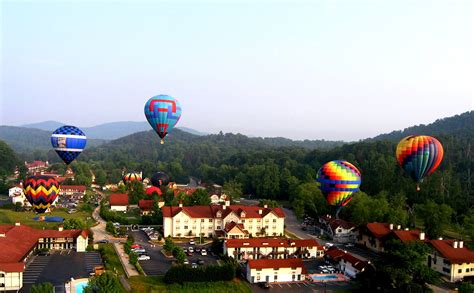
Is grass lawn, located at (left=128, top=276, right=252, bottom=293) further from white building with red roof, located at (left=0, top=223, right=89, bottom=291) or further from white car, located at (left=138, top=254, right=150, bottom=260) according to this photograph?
white building with red roof, located at (left=0, top=223, right=89, bottom=291)

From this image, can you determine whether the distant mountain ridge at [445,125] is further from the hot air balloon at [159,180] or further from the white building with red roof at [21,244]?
the white building with red roof at [21,244]

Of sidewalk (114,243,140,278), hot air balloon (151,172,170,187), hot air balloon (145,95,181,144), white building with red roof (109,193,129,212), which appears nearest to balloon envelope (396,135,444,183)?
hot air balloon (145,95,181,144)

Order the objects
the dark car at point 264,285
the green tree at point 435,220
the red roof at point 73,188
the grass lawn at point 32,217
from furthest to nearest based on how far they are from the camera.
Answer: the red roof at point 73,188, the grass lawn at point 32,217, the green tree at point 435,220, the dark car at point 264,285

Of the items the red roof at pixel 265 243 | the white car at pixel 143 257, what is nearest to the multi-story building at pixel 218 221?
the red roof at pixel 265 243

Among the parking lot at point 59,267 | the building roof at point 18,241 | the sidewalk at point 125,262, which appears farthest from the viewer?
the sidewalk at point 125,262

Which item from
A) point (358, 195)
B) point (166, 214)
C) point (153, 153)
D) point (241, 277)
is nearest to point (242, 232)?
point (166, 214)

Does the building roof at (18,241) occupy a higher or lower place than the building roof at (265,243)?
higher

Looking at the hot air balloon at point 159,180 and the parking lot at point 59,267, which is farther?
the hot air balloon at point 159,180
